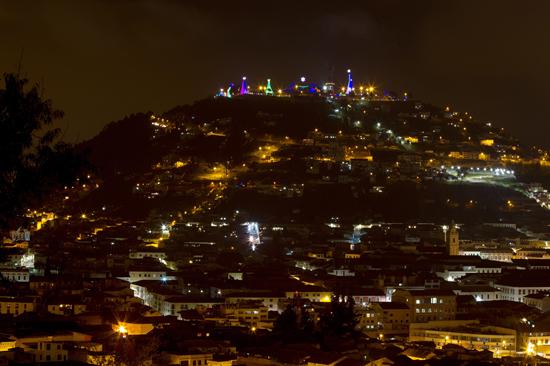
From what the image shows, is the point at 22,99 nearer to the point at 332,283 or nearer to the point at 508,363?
the point at 508,363

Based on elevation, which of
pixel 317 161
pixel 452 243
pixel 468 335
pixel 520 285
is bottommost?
pixel 468 335

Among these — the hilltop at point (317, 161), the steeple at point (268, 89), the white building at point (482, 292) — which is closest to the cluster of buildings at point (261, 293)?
the white building at point (482, 292)

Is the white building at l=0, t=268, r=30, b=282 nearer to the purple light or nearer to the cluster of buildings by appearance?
the cluster of buildings

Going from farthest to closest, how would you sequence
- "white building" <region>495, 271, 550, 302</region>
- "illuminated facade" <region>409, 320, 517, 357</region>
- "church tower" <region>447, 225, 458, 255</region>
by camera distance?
1. "church tower" <region>447, 225, 458, 255</region>
2. "white building" <region>495, 271, 550, 302</region>
3. "illuminated facade" <region>409, 320, 517, 357</region>

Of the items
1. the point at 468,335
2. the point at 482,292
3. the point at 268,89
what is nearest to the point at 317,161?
the point at 268,89

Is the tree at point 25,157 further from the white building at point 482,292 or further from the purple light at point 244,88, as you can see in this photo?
the purple light at point 244,88

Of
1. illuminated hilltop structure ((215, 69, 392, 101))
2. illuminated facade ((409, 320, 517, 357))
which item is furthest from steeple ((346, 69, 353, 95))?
illuminated facade ((409, 320, 517, 357))

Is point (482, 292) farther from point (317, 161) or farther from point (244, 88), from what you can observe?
point (244, 88)

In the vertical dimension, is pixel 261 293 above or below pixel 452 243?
below

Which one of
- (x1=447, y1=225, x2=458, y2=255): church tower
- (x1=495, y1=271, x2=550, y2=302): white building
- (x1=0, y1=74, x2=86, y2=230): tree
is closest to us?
(x1=0, y1=74, x2=86, y2=230): tree
